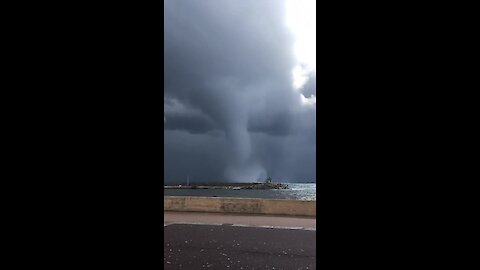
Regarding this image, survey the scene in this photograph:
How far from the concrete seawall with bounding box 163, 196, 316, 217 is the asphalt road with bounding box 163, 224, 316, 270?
2755 millimetres

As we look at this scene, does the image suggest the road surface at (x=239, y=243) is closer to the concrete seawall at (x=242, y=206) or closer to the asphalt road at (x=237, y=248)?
the asphalt road at (x=237, y=248)

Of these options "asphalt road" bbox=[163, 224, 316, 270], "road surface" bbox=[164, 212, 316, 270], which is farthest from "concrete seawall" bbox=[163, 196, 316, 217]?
"asphalt road" bbox=[163, 224, 316, 270]

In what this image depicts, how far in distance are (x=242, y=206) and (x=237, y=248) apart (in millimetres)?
6186

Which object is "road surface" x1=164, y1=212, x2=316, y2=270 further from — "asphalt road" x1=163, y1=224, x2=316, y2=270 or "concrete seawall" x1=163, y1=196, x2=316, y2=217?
"concrete seawall" x1=163, y1=196, x2=316, y2=217

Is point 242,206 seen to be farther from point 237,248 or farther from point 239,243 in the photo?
point 237,248

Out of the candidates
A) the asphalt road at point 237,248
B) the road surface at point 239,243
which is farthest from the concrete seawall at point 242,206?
the asphalt road at point 237,248

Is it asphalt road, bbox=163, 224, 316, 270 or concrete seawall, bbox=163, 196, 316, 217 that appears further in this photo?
concrete seawall, bbox=163, 196, 316, 217

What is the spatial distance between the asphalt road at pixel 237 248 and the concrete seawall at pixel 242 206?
2755 millimetres

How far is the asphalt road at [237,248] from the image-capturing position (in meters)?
6.39

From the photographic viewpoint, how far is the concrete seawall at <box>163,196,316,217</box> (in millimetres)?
13070

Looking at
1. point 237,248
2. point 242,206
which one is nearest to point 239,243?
point 237,248

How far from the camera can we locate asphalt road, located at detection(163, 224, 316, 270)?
21.0 feet
